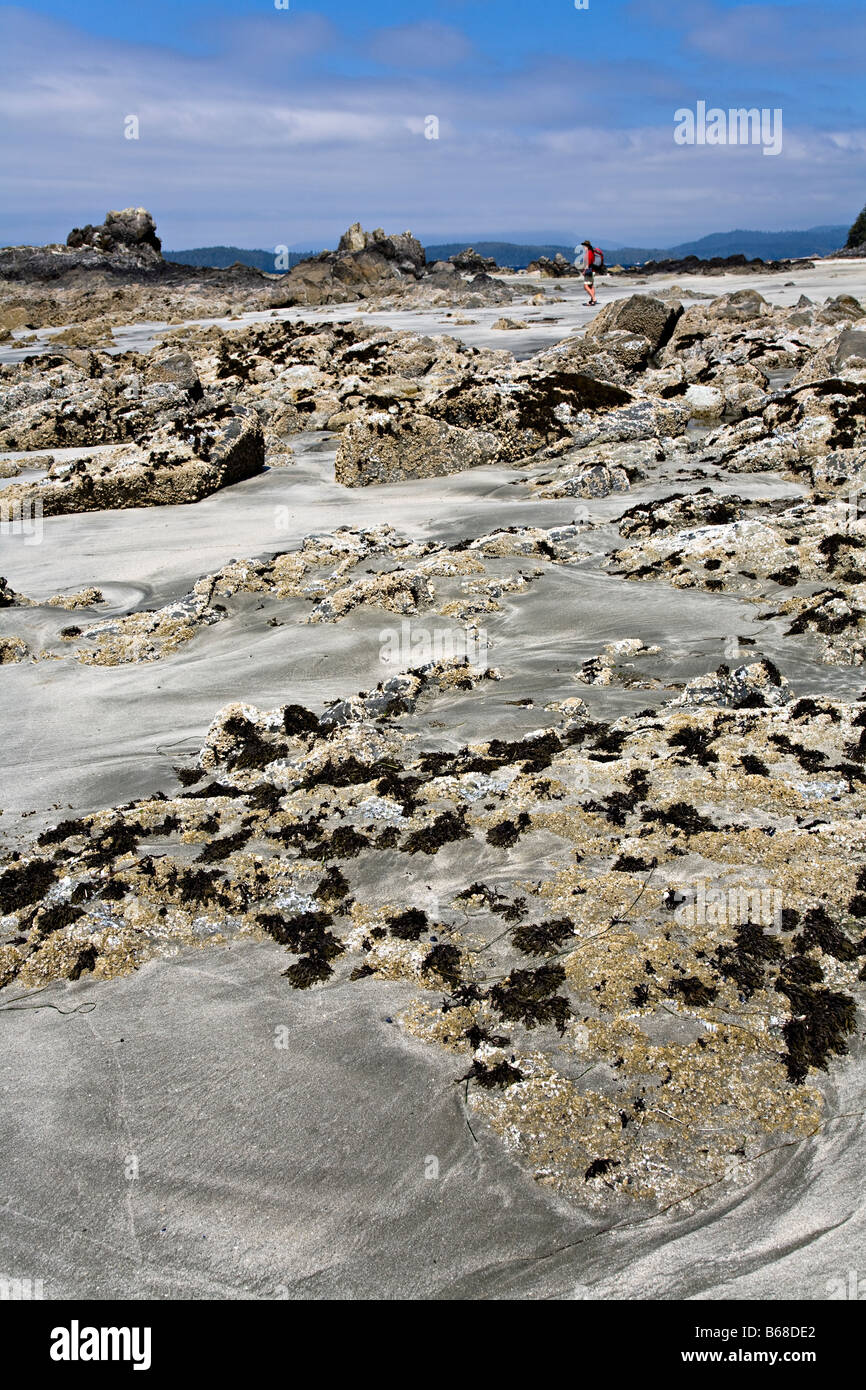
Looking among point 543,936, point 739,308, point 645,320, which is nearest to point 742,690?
point 543,936

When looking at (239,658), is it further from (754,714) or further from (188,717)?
(754,714)

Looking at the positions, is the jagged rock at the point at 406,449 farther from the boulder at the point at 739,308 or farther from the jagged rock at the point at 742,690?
the boulder at the point at 739,308

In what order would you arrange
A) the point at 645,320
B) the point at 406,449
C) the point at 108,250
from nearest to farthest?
the point at 406,449, the point at 645,320, the point at 108,250

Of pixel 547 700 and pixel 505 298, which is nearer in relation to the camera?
pixel 547 700

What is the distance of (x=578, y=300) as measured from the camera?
42062 mm

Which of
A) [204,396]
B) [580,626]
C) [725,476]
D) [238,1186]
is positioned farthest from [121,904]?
[204,396]

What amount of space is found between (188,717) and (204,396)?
14.6 m

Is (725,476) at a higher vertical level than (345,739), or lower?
higher

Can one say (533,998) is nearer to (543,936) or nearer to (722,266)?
(543,936)

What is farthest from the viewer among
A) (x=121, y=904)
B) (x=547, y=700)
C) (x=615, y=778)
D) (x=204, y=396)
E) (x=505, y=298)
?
(x=505, y=298)

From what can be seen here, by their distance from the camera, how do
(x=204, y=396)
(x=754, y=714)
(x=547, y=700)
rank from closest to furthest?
(x=754, y=714), (x=547, y=700), (x=204, y=396)

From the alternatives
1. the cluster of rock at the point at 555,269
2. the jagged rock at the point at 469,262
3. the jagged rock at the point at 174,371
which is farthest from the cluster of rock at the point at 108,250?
the jagged rock at the point at 174,371

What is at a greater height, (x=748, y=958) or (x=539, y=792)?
(x=539, y=792)

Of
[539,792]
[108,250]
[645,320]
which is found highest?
[108,250]
